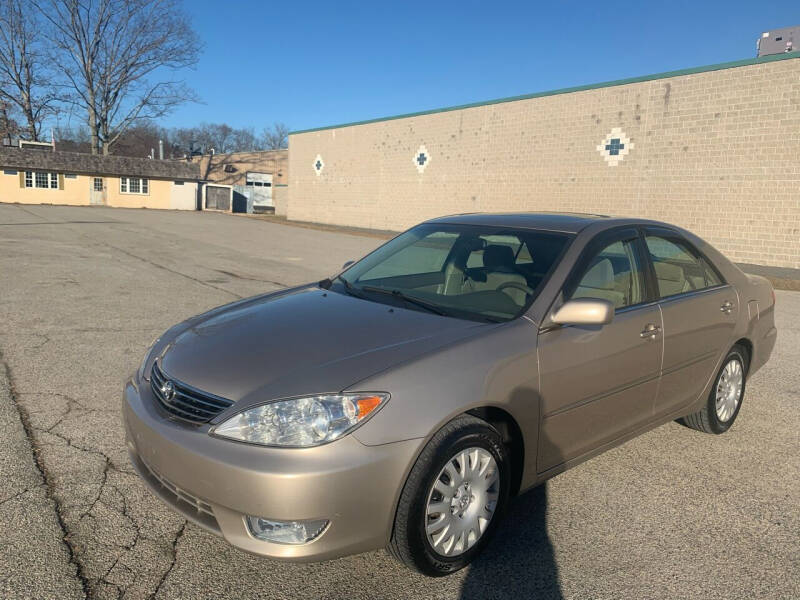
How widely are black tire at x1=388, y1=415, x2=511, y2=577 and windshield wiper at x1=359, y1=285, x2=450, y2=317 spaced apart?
2.44 feet

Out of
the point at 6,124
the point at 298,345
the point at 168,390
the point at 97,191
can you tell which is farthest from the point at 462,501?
the point at 6,124

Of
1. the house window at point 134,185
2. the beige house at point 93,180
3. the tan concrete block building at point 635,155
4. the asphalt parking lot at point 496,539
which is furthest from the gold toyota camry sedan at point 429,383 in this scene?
the house window at point 134,185

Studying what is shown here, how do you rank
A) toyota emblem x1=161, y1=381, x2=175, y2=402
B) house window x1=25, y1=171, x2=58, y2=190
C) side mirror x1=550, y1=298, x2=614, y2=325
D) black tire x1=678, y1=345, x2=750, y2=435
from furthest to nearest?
house window x1=25, y1=171, x2=58, y2=190 → black tire x1=678, y1=345, x2=750, y2=435 → side mirror x1=550, y1=298, x2=614, y2=325 → toyota emblem x1=161, y1=381, x2=175, y2=402

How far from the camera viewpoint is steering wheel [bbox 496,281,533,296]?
3271mm

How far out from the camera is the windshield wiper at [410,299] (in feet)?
10.6

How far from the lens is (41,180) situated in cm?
4569

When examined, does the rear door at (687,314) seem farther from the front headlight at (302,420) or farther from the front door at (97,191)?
the front door at (97,191)

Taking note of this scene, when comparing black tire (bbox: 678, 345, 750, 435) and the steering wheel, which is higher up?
the steering wheel

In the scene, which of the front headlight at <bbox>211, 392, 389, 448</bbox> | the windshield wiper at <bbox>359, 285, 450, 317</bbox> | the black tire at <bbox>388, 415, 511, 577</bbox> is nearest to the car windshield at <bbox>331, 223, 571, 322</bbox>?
the windshield wiper at <bbox>359, 285, 450, 317</bbox>

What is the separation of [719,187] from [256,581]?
65.3ft

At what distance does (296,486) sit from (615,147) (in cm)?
2146

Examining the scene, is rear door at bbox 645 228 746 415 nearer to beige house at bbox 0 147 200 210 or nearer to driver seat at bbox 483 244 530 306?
driver seat at bbox 483 244 530 306

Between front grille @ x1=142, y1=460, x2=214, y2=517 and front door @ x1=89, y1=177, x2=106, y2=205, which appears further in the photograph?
front door @ x1=89, y1=177, x2=106, y2=205

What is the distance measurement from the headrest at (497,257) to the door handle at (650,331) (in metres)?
0.85
